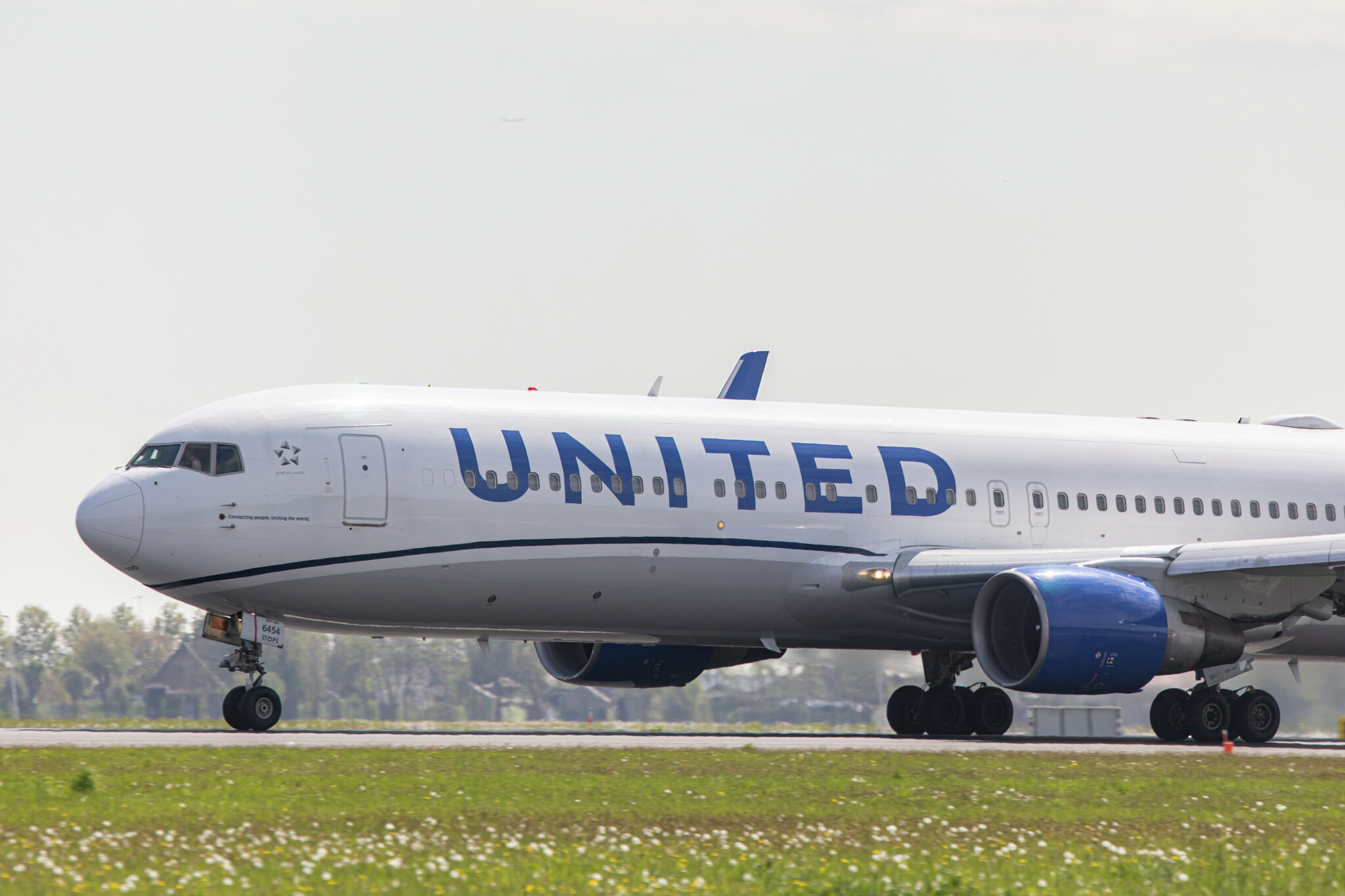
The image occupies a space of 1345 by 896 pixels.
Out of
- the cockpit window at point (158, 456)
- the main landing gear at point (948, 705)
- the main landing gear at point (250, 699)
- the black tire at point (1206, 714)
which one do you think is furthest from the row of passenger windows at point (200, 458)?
the black tire at point (1206, 714)

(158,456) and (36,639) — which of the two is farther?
(36,639)

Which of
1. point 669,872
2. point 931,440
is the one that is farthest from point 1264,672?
point 669,872

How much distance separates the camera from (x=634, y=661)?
27.1 meters

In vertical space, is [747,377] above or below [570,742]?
above

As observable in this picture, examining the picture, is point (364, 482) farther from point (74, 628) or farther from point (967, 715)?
point (74, 628)

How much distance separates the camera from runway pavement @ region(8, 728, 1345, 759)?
18.1 meters

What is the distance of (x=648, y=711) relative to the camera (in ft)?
184

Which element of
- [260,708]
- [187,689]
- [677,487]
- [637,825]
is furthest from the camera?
[187,689]


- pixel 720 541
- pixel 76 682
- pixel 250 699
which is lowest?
pixel 250 699

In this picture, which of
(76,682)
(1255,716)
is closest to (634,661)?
(1255,716)

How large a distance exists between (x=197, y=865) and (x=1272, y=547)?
1703cm

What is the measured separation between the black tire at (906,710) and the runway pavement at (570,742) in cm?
321

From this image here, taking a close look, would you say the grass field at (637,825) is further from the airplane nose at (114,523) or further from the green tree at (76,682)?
the green tree at (76,682)

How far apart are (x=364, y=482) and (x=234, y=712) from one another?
3.23m
